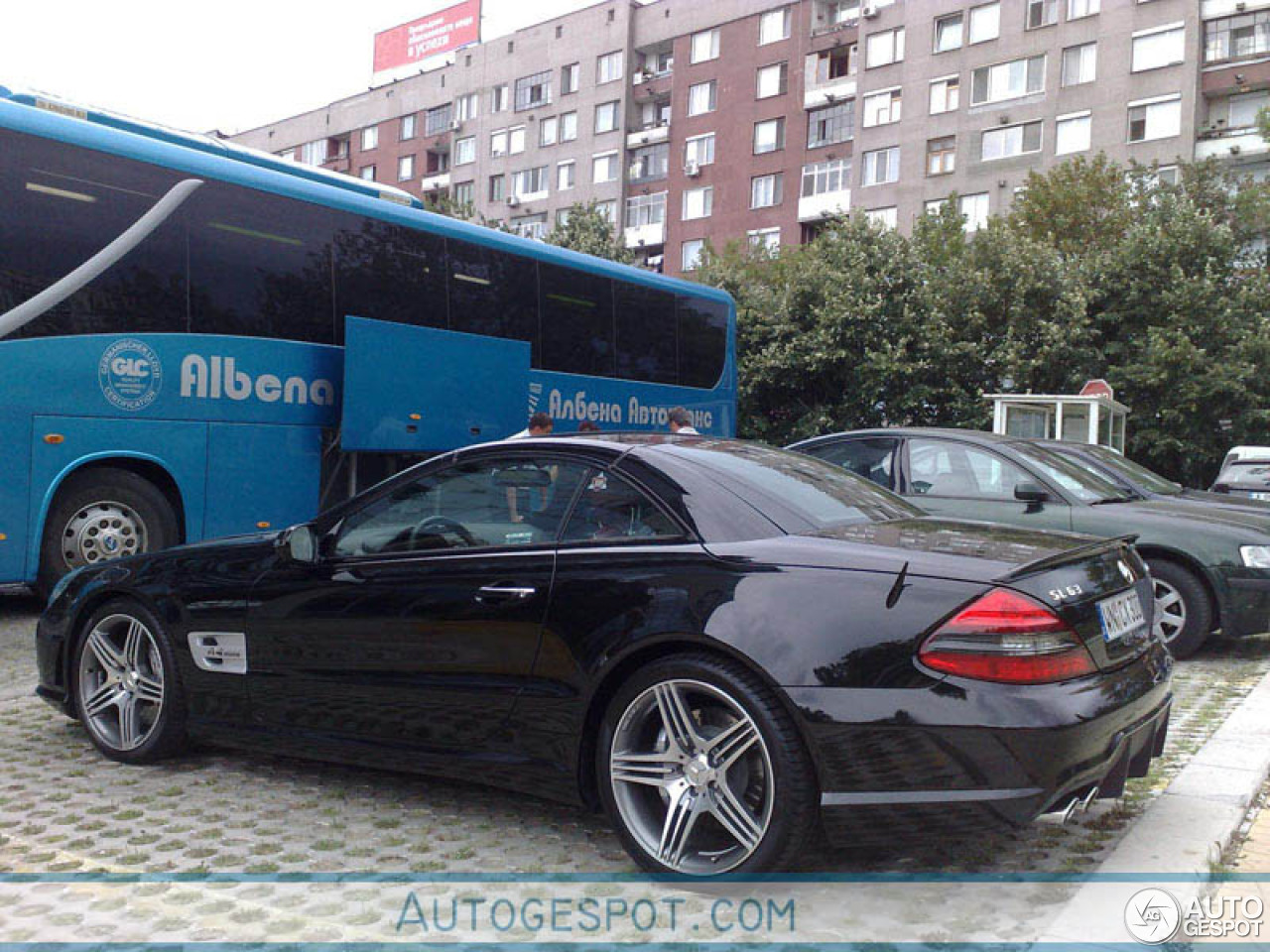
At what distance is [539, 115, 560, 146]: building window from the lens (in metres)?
56.6

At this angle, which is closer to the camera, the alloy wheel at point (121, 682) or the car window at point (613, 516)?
the car window at point (613, 516)

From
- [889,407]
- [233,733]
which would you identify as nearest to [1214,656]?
[233,733]

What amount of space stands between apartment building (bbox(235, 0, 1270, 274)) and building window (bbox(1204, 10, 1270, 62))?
5 cm

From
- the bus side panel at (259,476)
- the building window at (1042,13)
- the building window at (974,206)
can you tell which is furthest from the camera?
the building window at (974,206)

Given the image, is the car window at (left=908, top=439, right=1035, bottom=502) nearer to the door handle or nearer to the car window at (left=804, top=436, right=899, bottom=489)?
the car window at (left=804, top=436, right=899, bottom=489)

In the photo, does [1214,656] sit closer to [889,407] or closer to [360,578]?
[360,578]

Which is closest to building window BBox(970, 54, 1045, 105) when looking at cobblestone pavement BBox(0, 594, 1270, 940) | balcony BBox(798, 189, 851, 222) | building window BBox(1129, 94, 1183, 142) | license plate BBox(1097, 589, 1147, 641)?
building window BBox(1129, 94, 1183, 142)

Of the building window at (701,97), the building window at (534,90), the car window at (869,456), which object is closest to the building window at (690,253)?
the building window at (701,97)

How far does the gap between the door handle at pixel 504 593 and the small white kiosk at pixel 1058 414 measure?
14076mm

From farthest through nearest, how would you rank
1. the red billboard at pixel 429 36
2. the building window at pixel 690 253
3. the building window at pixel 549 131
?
the red billboard at pixel 429 36 < the building window at pixel 549 131 < the building window at pixel 690 253

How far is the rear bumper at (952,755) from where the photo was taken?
3176 millimetres

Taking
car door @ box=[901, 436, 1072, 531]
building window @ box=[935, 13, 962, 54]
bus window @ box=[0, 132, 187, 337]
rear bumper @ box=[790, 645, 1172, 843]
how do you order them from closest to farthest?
rear bumper @ box=[790, 645, 1172, 843], car door @ box=[901, 436, 1072, 531], bus window @ box=[0, 132, 187, 337], building window @ box=[935, 13, 962, 54]

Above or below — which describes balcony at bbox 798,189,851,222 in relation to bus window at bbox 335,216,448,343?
above

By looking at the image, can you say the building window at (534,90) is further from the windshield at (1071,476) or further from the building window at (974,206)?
the windshield at (1071,476)
